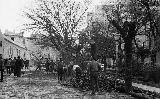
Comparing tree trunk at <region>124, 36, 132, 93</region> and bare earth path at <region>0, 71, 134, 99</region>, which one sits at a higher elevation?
tree trunk at <region>124, 36, 132, 93</region>

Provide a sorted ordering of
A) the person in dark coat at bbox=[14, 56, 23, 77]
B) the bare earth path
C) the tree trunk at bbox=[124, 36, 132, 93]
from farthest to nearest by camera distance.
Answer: the person in dark coat at bbox=[14, 56, 23, 77], the tree trunk at bbox=[124, 36, 132, 93], the bare earth path

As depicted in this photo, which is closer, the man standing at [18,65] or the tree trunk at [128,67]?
the tree trunk at [128,67]

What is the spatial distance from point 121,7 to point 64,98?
2674cm

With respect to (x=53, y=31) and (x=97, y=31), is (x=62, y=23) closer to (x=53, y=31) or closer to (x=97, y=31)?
(x=53, y=31)

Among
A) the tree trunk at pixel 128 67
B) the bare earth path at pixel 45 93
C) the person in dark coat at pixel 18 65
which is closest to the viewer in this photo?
the bare earth path at pixel 45 93

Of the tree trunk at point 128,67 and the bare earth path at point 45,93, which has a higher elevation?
the tree trunk at point 128,67

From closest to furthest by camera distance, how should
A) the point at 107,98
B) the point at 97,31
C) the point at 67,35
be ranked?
1. the point at 107,98
2. the point at 67,35
3. the point at 97,31

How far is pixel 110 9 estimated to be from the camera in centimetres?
3919

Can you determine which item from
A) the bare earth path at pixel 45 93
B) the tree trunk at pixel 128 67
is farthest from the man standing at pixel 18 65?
the tree trunk at pixel 128 67

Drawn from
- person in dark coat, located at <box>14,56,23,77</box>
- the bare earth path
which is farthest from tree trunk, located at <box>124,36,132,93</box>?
person in dark coat, located at <box>14,56,23,77</box>

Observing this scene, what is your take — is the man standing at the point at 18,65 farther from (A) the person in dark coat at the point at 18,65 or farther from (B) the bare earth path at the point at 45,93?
(B) the bare earth path at the point at 45,93

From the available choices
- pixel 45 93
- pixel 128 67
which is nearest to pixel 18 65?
pixel 45 93

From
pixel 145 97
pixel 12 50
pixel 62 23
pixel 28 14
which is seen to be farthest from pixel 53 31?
pixel 145 97

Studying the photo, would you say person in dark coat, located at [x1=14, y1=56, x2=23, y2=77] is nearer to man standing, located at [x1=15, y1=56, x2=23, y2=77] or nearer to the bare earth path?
man standing, located at [x1=15, y1=56, x2=23, y2=77]
